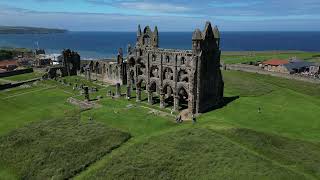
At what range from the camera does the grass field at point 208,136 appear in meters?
31.1

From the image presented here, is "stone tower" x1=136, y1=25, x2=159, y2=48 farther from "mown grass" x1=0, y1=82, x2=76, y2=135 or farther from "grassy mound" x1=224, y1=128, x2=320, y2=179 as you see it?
"grassy mound" x1=224, y1=128, x2=320, y2=179

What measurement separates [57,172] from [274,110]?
3453cm

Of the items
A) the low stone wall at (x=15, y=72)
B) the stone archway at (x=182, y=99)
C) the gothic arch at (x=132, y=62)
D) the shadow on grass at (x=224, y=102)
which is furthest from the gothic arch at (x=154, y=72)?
the low stone wall at (x=15, y=72)

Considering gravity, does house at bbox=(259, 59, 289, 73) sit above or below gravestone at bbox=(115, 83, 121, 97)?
above

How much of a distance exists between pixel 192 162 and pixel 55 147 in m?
16.1

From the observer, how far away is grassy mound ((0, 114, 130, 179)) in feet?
108

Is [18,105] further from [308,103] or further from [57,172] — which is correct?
[308,103]

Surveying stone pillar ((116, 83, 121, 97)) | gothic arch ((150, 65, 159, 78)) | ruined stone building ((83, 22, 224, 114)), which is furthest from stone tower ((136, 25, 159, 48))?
stone pillar ((116, 83, 121, 97))

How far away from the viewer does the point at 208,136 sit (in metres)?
38.4

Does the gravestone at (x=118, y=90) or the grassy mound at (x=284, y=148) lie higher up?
the gravestone at (x=118, y=90)

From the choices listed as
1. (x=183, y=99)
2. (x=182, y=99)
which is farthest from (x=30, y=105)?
(x=183, y=99)

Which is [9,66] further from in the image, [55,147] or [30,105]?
[55,147]

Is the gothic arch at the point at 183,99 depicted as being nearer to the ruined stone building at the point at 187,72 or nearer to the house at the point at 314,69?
the ruined stone building at the point at 187,72

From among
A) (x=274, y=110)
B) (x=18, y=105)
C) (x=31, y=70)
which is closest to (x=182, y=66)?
(x=274, y=110)
